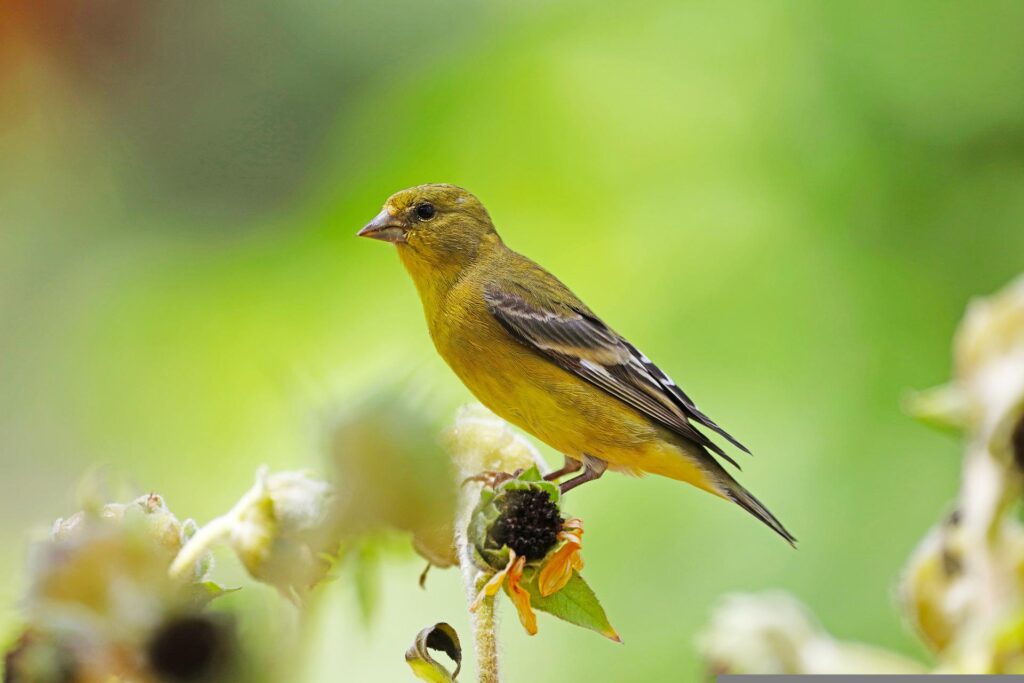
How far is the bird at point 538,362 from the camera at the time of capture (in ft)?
2.90

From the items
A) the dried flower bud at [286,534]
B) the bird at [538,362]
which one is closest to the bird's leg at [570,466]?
the bird at [538,362]

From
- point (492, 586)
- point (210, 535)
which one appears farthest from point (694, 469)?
point (210, 535)

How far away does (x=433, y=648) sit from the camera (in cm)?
54

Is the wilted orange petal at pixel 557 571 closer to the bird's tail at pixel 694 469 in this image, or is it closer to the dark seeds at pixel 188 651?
the dark seeds at pixel 188 651

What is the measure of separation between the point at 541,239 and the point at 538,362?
25.7 inches

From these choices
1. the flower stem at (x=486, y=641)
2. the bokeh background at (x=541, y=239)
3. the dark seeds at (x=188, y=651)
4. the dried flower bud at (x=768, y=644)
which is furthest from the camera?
the bokeh background at (x=541, y=239)

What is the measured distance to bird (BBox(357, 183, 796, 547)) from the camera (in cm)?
88

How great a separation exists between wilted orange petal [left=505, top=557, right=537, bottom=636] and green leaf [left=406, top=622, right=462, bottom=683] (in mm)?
37

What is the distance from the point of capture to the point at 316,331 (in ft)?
5.03

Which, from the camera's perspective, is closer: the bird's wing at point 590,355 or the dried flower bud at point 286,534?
the dried flower bud at point 286,534

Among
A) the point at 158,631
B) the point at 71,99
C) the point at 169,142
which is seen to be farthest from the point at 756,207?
the point at 158,631

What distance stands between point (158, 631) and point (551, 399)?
0.52 metres

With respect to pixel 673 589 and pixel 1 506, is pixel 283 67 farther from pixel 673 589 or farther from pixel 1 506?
pixel 673 589

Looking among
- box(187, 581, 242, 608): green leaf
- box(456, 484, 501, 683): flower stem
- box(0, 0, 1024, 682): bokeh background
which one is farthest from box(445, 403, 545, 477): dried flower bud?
box(0, 0, 1024, 682): bokeh background
